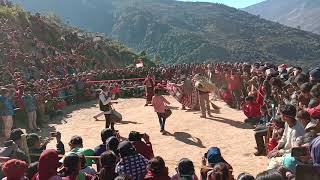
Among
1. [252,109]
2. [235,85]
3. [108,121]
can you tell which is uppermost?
[235,85]

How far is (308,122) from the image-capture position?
27.0 ft

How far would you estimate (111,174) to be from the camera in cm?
656

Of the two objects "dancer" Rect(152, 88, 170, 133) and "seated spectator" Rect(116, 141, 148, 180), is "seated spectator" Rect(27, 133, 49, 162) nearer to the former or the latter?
"seated spectator" Rect(116, 141, 148, 180)

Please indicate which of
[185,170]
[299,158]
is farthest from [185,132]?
[185,170]

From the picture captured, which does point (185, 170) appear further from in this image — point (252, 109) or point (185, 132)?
point (185, 132)

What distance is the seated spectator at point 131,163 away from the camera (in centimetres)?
706

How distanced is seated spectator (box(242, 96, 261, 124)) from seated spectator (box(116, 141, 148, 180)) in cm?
770

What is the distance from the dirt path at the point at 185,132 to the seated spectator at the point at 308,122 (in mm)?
2499

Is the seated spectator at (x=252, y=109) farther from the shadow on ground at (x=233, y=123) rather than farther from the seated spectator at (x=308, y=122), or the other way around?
the seated spectator at (x=308, y=122)

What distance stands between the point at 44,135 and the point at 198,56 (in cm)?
11639

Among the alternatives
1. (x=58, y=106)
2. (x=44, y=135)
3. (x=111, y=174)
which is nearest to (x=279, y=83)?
(x=111, y=174)

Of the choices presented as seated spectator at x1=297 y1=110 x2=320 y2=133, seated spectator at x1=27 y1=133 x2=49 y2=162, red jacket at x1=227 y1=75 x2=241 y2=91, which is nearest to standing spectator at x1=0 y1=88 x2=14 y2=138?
seated spectator at x1=27 y1=133 x2=49 y2=162

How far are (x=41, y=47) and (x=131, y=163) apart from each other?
101ft

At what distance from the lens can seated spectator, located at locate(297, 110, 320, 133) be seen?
7.84 meters
